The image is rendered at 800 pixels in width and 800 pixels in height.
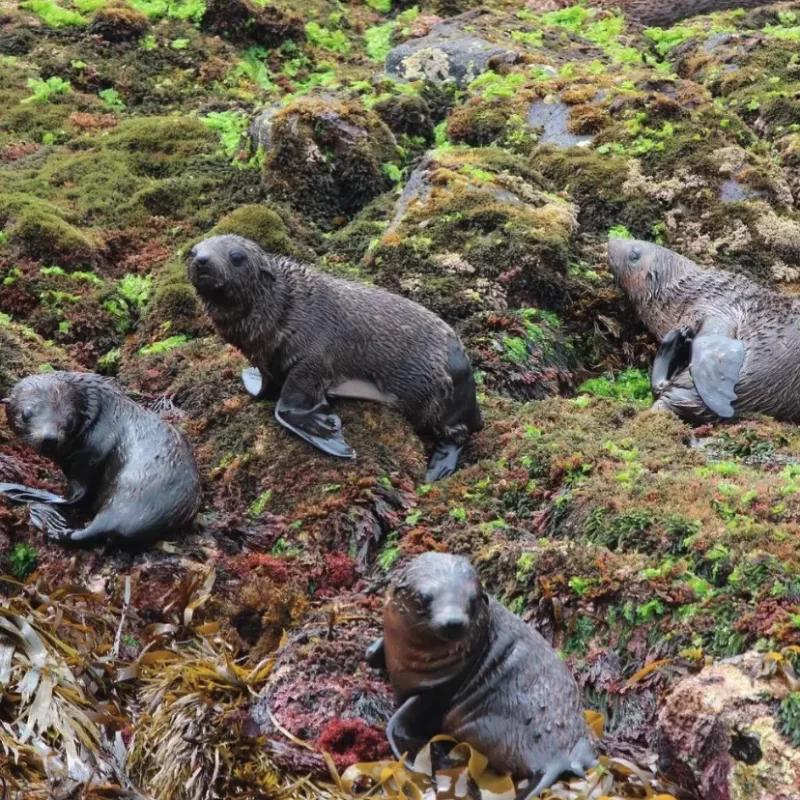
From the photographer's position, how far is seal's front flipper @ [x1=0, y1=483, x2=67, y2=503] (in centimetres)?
688

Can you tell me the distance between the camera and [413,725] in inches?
203

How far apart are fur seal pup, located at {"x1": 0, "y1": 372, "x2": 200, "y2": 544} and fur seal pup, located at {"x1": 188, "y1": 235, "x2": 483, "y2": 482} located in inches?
39.3

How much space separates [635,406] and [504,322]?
138cm

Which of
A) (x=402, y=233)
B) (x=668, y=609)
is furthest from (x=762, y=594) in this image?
(x=402, y=233)

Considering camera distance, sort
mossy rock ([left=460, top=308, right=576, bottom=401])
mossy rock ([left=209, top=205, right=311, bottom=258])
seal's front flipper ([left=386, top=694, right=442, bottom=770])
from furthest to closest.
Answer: mossy rock ([left=209, top=205, right=311, bottom=258]) < mossy rock ([left=460, top=308, right=576, bottom=401]) < seal's front flipper ([left=386, top=694, right=442, bottom=770])

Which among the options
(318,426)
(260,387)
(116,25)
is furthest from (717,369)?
(116,25)

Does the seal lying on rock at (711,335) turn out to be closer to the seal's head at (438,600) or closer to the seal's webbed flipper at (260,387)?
the seal's webbed flipper at (260,387)

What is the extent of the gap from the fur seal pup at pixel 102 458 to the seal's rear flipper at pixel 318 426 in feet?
2.84

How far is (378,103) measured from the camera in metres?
12.9

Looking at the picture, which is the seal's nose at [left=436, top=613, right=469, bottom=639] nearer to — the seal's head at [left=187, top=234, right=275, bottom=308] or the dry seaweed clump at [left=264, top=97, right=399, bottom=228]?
the seal's head at [left=187, top=234, right=275, bottom=308]

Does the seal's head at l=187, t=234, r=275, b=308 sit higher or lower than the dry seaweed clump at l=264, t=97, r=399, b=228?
higher

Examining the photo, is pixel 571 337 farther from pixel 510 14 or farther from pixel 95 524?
pixel 510 14

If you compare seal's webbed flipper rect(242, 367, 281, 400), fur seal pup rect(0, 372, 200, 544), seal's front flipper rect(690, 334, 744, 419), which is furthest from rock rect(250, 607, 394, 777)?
seal's front flipper rect(690, 334, 744, 419)

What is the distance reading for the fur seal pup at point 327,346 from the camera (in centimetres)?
766
